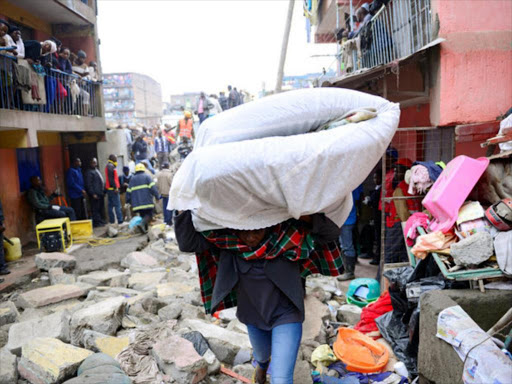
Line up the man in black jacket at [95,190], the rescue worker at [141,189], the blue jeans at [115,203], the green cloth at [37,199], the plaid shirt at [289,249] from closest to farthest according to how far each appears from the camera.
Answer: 1. the plaid shirt at [289,249]
2. the green cloth at [37,199]
3. the rescue worker at [141,189]
4. the man in black jacket at [95,190]
5. the blue jeans at [115,203]

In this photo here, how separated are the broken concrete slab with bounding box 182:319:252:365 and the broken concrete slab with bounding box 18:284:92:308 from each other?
2.22m

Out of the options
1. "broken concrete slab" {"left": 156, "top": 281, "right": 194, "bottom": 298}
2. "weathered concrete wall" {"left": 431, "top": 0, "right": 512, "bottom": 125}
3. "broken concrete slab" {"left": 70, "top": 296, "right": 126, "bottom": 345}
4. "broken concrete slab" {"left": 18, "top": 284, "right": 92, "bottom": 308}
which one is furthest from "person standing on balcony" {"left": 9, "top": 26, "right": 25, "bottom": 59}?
"weathered concrete wall" {"left": 431, "top": 0, "right": 512, "bottom": 125}

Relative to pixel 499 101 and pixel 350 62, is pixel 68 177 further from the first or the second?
pixel 499 101

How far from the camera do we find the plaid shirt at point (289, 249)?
2.31 m

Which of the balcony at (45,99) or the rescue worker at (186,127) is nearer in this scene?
the balcony at (45,99)

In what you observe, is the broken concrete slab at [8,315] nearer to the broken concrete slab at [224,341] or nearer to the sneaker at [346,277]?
the broken concrete slab at [224,341]

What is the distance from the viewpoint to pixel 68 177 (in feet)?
35.1

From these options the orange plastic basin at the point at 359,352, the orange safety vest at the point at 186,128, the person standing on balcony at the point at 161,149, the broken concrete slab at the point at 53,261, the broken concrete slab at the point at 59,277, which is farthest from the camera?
the person standing on balcony at the point at 161,149

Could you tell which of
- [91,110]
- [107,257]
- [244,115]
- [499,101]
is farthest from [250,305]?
[91,110]

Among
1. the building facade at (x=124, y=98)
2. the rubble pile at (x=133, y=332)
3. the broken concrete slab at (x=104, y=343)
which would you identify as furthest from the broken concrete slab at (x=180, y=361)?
the building facade at (x=124, y=98)

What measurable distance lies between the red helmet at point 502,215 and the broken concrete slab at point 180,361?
101 inches

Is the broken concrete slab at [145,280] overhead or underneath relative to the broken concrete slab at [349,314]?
underneath

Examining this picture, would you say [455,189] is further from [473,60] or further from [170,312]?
[170,312]

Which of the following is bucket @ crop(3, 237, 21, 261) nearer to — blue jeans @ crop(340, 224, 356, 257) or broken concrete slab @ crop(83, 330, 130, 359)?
broken concrete slab @ crop(83, 330, 130, 359)
